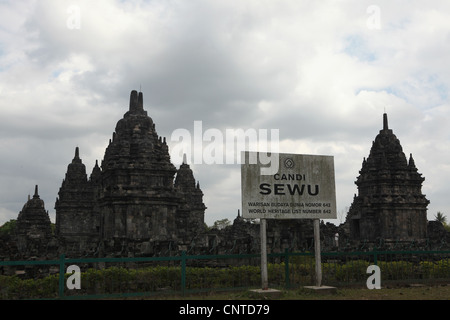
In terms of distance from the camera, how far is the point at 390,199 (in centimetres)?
4100

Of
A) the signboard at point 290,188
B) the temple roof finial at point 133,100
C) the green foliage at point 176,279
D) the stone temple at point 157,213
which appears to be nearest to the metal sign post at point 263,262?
the signboard at point 290,188

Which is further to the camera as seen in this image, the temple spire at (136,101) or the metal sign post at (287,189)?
the temple spire at (136,101)

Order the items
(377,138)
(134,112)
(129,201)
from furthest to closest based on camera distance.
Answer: (377,138) < (134,112) < (129,201)

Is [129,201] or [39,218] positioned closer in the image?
[129,201]

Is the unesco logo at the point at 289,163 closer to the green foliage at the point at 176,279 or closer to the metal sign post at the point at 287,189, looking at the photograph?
the metal sign post at the point at 287,189

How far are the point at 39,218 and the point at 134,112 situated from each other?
20.9 m

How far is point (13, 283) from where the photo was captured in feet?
44.8

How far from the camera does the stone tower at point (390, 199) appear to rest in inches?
1609

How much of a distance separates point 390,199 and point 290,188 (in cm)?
2970

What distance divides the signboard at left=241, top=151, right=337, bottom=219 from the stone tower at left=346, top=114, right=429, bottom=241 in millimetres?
27589

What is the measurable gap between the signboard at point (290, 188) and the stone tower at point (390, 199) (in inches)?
1086
